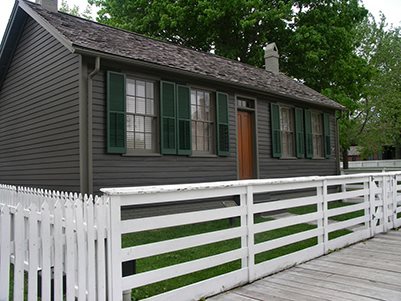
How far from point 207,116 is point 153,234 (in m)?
3.35

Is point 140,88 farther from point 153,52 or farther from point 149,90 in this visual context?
point 153,52

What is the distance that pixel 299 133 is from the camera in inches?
A: 459

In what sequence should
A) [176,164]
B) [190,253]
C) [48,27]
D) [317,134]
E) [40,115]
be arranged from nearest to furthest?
[190,253] < [48,27] < [176,164] < [40,115] < [317,134]

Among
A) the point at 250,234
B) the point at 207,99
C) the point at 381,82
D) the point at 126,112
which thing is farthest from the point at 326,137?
the point at 381,82

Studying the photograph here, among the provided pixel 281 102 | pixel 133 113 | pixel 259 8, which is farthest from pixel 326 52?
pixel 133 113

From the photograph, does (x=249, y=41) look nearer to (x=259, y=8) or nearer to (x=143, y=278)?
(x=259, y=8)

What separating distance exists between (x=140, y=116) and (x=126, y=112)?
384mm

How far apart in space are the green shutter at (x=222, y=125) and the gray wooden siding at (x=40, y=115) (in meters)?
3.42

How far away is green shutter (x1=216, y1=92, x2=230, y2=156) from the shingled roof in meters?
0.48

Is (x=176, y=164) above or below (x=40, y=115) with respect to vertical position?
below

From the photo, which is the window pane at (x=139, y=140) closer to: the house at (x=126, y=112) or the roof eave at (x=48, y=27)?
the house at (x=126, y=112)

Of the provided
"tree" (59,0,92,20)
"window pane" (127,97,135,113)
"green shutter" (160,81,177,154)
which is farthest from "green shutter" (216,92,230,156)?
"tree" (59,0,92,20)

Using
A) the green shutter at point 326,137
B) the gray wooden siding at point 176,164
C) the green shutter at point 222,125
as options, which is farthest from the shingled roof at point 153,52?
the green shutter at point 326,137

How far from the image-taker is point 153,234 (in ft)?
22.7
